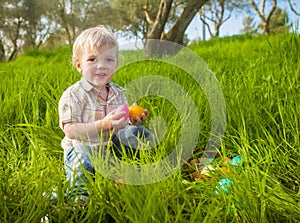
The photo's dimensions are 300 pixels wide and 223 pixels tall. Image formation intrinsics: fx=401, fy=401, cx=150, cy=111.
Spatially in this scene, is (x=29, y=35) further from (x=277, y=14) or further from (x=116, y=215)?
(x=116, y=215)

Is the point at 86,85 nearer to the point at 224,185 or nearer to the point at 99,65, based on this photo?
the point at 99,65

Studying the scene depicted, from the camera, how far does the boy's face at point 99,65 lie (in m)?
1.84

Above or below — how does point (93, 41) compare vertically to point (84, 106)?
above

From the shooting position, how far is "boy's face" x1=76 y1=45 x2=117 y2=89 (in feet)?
6.03

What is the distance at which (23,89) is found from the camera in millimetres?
2828

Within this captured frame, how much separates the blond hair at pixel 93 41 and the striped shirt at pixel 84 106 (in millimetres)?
143

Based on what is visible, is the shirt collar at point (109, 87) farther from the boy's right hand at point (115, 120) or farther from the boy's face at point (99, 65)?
the boy's right hand at point (115, 120)

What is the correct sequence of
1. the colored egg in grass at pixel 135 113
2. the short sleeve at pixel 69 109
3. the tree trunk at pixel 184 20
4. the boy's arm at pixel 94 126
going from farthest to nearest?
the tree trunk at pixel 184 20
the colored egg in grass at pixel 135 113
the short sleeve at pixel 69 109
the boy's arm at pixel 94 126

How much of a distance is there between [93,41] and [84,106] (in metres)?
0.30

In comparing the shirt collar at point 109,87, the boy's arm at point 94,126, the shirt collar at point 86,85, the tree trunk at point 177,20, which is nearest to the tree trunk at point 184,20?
the tree trunk at point 177,20

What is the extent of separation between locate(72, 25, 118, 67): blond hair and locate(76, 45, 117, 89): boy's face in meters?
0.02

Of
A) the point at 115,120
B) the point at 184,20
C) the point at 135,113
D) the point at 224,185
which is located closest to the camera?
the point at 224,185

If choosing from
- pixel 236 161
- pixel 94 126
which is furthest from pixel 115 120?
pixel 236 161

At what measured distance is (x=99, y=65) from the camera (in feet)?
5.99
